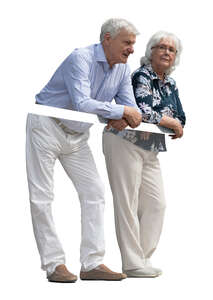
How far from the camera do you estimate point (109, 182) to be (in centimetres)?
636

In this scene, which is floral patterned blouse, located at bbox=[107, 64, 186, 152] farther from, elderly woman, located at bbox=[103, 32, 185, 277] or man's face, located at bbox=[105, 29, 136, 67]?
man's face, located at bbox=[105, 29, 136, 67]

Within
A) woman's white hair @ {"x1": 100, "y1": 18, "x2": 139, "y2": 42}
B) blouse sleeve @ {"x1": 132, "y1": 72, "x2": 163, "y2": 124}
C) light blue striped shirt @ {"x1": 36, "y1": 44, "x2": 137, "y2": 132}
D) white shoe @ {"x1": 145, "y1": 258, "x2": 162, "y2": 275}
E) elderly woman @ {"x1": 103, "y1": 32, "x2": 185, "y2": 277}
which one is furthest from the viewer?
white shoe @ {"x1": 145, "y1": 258, "x2": 162, "y2": 275}

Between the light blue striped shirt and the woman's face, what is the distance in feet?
1.12

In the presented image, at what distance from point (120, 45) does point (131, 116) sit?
476mm

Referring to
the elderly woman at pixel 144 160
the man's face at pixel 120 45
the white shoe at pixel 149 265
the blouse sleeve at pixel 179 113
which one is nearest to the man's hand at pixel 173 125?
the elderly woman at pixel 144 160

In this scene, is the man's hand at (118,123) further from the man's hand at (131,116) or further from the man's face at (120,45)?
the man's face at (120,45)

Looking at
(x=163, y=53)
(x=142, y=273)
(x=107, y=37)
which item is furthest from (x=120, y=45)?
(x=142, y=273)

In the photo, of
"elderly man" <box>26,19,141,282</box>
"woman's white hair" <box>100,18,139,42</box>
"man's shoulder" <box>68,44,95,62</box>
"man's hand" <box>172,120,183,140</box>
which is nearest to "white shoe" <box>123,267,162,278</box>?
"elderly man" <box>26,19,141,282</box>

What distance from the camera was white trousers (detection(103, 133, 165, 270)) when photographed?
6.28m

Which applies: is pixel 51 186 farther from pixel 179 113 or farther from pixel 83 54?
pixel 179 113

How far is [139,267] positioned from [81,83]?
143 centimetres

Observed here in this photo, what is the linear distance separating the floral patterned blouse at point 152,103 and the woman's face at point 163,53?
7 cm

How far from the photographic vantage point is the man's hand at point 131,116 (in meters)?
5.84

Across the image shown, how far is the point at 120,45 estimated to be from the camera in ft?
19.2
